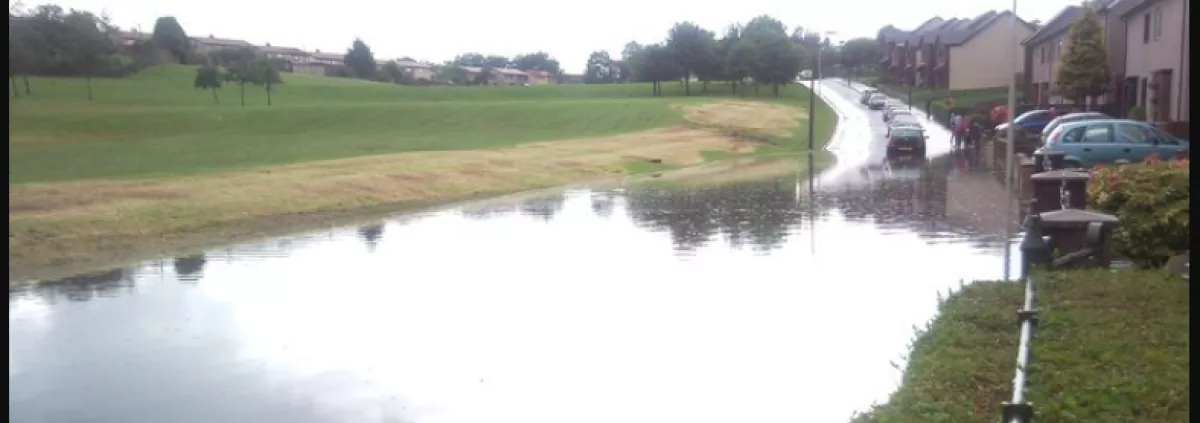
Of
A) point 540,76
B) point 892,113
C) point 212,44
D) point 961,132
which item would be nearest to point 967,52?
point 892,113

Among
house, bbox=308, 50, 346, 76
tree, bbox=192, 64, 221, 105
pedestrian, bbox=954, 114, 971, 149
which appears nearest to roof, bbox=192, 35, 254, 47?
house, bbox=308, 50, 346, 76

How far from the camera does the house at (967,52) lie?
83.5 m

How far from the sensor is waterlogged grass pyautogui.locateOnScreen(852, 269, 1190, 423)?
259 inches

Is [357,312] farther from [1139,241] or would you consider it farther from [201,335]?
[1139,241]

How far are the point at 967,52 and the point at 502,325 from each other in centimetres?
8133

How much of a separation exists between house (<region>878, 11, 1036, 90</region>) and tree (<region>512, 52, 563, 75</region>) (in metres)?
78.8

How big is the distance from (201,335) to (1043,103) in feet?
172

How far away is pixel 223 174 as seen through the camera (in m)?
27.7

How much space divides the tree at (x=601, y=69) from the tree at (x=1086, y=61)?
9555 cm

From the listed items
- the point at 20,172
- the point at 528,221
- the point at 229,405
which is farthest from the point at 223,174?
the point at 229,405

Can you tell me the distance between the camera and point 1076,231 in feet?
37.6

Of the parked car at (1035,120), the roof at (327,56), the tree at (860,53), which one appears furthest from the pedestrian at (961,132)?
the roof at (327,56)

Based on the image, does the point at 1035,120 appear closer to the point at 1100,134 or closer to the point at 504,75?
the point at 1100,134

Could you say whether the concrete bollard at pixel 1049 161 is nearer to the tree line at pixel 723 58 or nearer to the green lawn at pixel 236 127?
the green lawn at pixel 236 127
